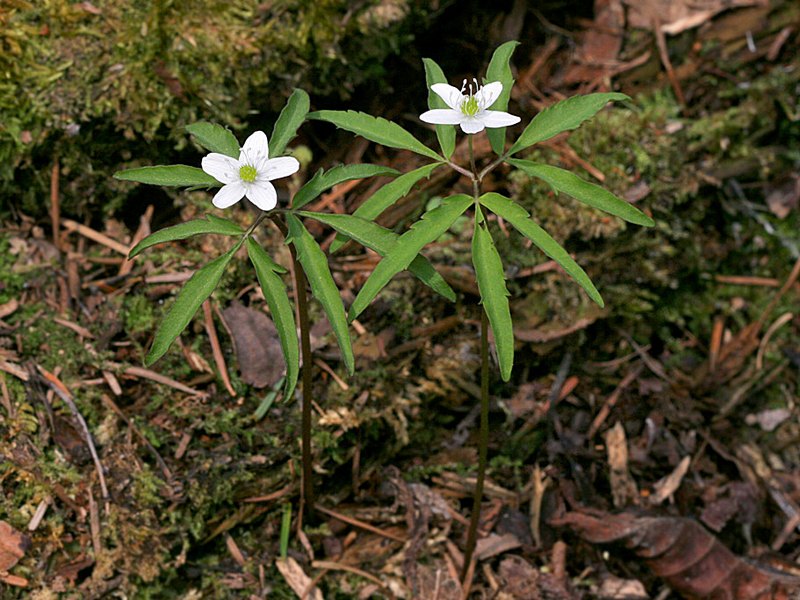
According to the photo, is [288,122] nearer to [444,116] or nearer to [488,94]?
[444,116]

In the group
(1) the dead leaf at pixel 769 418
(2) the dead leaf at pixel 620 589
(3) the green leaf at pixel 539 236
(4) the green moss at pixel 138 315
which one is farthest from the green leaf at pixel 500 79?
(1) the dead leaf at pixel 769 418

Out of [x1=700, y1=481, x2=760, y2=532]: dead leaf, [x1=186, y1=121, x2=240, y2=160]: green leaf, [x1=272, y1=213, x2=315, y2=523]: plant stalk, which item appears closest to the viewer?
[x1=186, y1=121, x2=240, y2=160]: green leaf

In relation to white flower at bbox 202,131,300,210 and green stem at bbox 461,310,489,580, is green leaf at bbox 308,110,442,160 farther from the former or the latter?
green stem at bbox 461,310,489,580

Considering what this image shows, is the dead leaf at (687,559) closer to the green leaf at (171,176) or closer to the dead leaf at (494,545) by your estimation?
the dead leaf at (494,545)

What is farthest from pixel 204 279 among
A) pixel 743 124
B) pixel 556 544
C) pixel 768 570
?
pixel 743 124

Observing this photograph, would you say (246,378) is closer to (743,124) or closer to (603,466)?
(603,466)

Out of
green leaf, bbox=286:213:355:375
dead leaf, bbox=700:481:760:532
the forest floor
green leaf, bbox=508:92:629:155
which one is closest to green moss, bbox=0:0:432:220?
the forest floor

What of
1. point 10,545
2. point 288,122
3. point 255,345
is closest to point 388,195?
point 288,122
